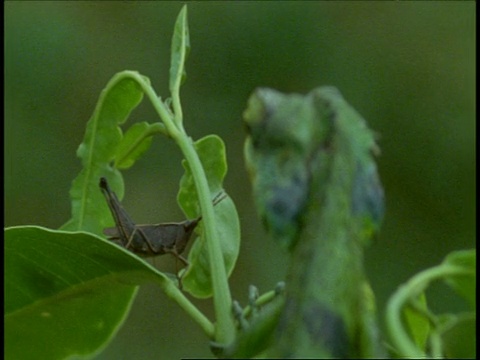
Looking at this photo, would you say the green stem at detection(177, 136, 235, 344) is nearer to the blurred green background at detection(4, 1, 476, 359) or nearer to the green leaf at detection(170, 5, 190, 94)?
the green leaf at detection(170, 5, 190, 94)

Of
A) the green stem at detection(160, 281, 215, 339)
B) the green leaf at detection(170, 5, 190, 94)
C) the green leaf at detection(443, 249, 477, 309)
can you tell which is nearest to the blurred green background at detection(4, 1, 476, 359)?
the green leaf at detection(170, 5, 190, 94)

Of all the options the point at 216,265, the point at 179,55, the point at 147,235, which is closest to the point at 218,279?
the point at 216,265

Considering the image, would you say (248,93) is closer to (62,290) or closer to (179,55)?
(179,55)

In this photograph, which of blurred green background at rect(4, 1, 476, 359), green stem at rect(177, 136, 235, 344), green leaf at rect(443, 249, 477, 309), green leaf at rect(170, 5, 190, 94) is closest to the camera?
green leaf at rect(443, 249, 477, 309)

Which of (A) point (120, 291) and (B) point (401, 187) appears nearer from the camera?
(A) point (120, 291)

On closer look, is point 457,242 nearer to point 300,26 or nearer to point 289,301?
→ point 300,26

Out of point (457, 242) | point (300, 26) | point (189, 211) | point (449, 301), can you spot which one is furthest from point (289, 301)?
point (300, 26)
